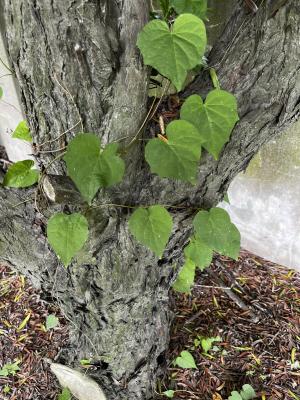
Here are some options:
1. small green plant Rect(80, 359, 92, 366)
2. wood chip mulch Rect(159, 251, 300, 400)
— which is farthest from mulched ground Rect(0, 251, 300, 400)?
small green plant Rect(80, 359, 92, 366)

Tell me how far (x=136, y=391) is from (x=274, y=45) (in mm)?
1528

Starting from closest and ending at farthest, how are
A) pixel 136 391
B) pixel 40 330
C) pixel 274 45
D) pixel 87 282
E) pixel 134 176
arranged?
1. pixel 274 45
2. pixel 134 176
3. pixel 87 282
4. pixel 136 391
5. pixel 40 330

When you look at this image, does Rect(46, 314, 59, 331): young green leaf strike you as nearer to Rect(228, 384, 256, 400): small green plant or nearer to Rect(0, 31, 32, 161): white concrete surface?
Rect(228, 384, 256, 400): small green plant

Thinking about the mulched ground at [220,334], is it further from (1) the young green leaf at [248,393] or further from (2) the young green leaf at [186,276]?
(2) the young green leaf at [186,276]

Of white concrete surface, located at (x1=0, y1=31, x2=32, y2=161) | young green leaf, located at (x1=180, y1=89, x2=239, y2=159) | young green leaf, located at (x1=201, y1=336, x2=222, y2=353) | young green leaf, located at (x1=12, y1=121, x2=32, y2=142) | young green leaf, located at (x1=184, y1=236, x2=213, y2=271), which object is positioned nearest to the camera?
young green leaf, located at (x1=180, y1=89, x2=239, y2=159)

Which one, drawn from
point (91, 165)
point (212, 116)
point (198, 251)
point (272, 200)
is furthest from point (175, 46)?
point (272, 200)

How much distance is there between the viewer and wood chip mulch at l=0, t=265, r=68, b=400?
1981mm

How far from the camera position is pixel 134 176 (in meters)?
1.25

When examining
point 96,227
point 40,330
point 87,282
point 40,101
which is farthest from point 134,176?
point 40,330

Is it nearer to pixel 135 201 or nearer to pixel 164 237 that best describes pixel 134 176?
pixel 135 201

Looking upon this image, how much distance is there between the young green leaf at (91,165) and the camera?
3.41 feet

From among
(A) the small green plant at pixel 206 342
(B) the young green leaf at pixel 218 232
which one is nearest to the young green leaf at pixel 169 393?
(A) the small green plant at pixel 206 342

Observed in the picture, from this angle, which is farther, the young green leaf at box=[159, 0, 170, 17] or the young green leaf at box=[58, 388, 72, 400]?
the young green leaf at box=[58, 388, 72, 400]

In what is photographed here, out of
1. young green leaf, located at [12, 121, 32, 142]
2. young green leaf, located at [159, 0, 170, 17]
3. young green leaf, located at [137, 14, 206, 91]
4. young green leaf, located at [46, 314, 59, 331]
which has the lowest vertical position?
young green leaf, located at [46, 314, 59, 331]
